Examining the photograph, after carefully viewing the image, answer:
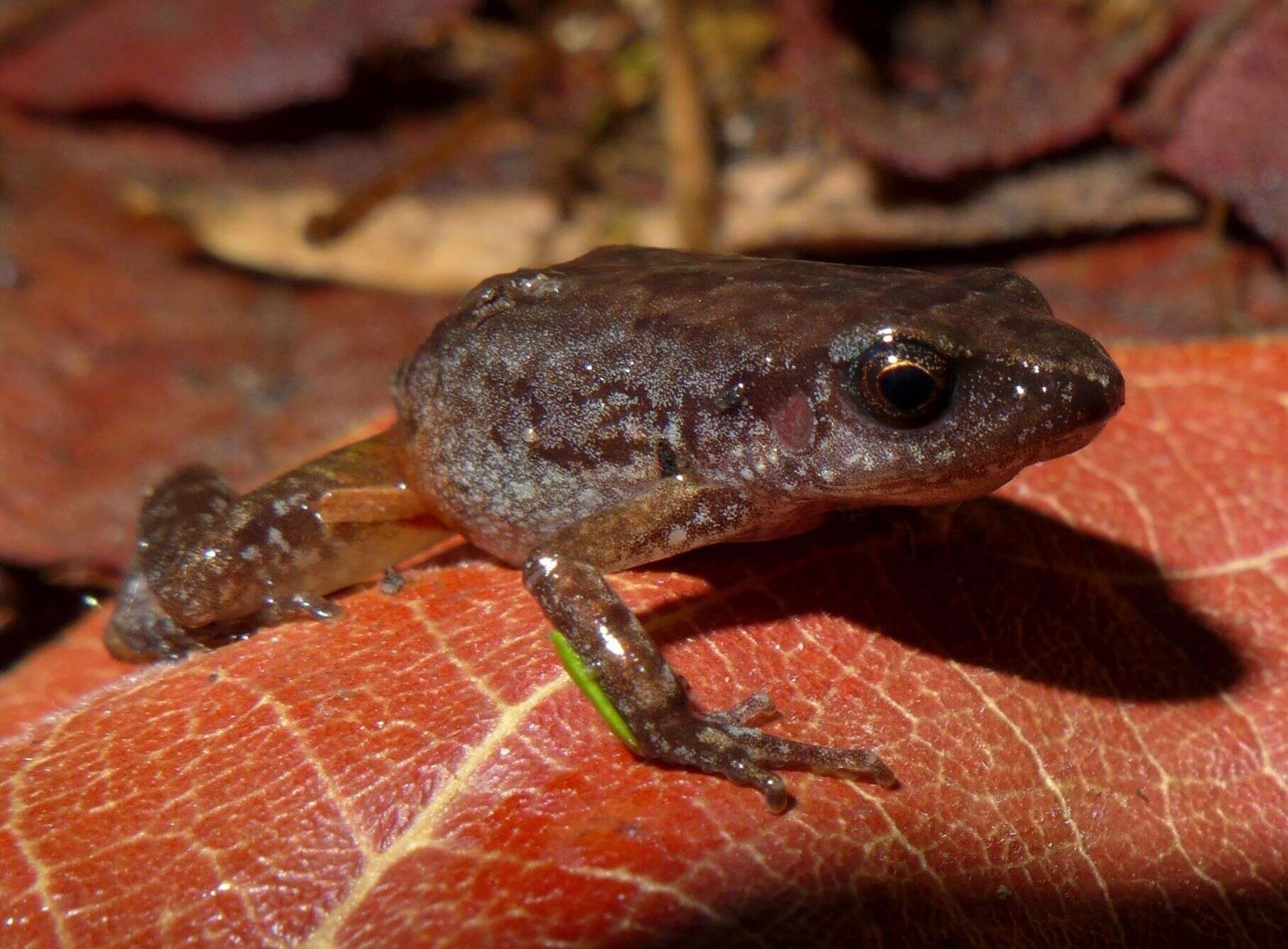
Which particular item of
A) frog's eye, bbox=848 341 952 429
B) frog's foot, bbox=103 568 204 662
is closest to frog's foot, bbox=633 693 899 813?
frog's eye, bbox=848 341 952 429

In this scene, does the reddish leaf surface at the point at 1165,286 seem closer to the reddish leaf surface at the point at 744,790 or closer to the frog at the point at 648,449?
the reddish leaf surface at the point at 744,790

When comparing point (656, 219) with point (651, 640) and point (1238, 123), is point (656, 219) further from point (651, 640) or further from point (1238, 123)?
point (651, 640)

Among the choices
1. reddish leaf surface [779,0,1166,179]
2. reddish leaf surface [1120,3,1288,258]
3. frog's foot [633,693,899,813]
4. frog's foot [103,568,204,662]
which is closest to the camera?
frog's foot [633,693,899,813]

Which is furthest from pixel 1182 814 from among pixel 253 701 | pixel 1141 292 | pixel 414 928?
pixel 1141 292

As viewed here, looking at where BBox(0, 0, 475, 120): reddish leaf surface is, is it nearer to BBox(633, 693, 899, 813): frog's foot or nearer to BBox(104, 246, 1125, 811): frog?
BBox(104, 246, 1125, 811): frog

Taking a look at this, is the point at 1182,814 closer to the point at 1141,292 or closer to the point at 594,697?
the point at 594,697

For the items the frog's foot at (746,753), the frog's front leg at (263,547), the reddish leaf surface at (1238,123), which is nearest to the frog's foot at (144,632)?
the frog's front leg at (263,547)
